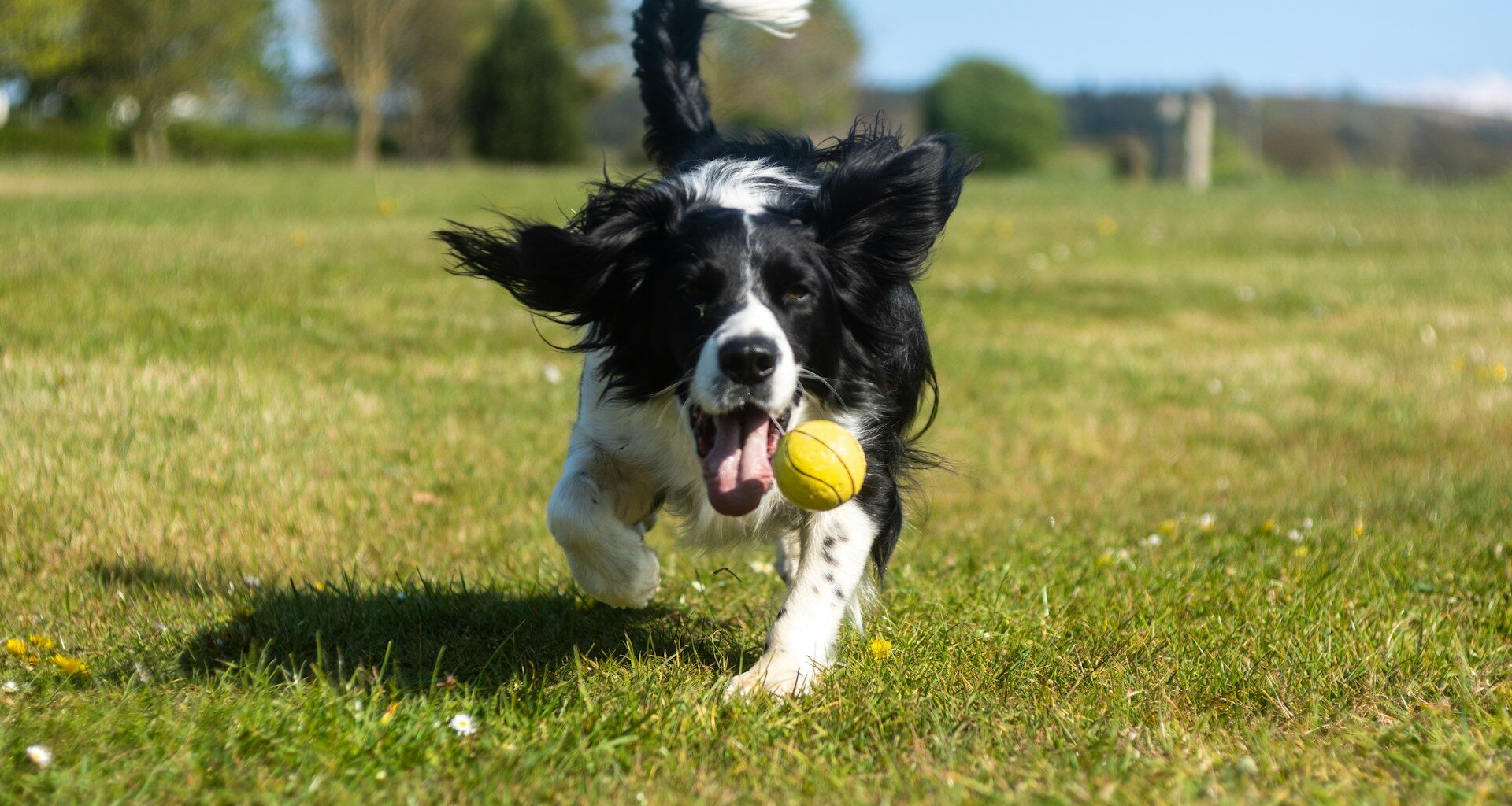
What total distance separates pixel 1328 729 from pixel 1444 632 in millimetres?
896

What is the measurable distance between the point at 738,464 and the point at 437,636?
1013 millimetres

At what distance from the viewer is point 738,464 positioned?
120 inches

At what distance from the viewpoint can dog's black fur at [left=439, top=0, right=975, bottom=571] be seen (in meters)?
3.17

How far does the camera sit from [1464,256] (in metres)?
12.4

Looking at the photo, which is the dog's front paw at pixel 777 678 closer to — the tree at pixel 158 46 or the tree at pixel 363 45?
the tree at pixel 158 46

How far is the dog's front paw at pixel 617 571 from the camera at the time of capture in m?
3.32

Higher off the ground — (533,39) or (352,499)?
(533,39)

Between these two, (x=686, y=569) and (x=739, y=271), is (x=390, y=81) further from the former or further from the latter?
(x=739, y=271)

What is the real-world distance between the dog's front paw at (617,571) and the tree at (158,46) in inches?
1244

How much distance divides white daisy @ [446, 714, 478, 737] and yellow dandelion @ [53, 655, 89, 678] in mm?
981

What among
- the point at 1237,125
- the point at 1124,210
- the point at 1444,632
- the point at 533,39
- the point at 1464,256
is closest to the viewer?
the point at 1444,632

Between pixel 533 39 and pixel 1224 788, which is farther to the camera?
pixel 533 39

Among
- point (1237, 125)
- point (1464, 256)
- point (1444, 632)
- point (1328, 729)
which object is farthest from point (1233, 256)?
point (1237, 125)

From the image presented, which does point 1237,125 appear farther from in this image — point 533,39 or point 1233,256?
point 1233,256
